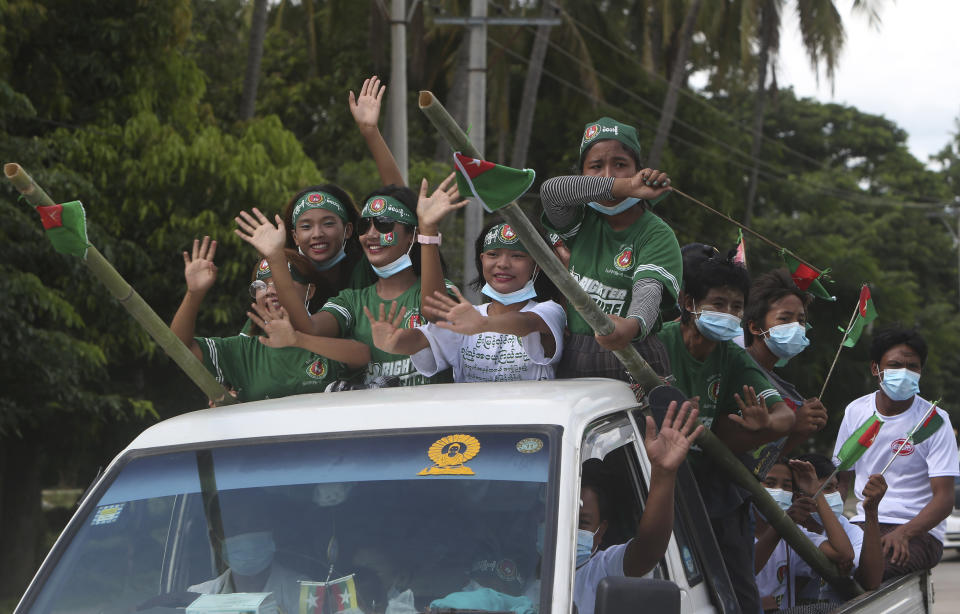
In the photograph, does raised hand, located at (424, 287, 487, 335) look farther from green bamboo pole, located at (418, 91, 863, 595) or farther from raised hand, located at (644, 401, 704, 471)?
raised hand, located at (644, 401, 704, 471)

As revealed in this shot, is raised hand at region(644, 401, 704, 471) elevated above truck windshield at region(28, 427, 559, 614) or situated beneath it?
elevated above

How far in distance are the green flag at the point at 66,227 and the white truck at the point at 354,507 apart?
0.60m

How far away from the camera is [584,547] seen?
3.20 metres

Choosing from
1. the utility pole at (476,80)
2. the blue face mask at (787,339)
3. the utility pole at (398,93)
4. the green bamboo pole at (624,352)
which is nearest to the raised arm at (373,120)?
the blue face mask at (787,339)

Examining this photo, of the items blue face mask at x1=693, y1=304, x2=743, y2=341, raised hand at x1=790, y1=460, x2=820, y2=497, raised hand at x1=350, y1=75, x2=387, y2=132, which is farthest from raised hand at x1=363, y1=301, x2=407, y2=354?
raised hand at x1=790, y1=460, x2=820, y2=497

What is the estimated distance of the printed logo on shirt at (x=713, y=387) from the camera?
4379 mm

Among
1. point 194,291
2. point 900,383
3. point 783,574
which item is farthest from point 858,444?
point 194,291

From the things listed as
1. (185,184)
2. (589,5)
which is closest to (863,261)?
(589,5)

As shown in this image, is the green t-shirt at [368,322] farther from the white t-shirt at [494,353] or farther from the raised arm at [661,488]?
the raised arm at [661,488]

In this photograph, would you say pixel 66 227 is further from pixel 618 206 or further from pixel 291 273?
pixel 618 206

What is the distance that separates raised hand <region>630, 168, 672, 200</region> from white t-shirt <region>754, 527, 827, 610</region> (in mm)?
2038

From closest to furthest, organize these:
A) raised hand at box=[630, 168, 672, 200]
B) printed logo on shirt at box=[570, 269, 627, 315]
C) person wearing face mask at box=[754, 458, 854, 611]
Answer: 1. raised hand at box=[630, 168, 672, 200]
2. printed logo on shirt at box=[570, 269, 627, 315]
3. person wearing face mask at box=[754, 458, 854, 611]

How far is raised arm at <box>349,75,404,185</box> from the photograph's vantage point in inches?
199

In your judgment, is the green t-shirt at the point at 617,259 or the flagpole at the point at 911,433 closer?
the green t-shirt at the point at 617,259
